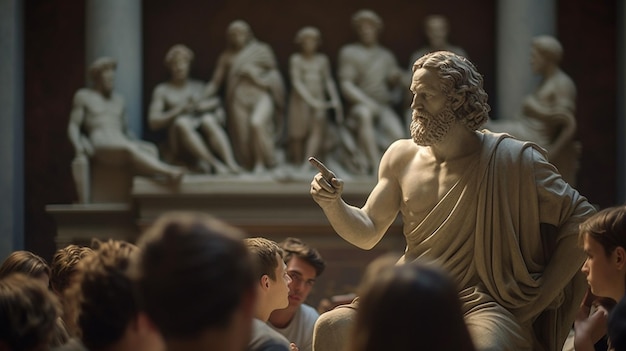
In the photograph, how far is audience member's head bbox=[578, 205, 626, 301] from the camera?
5.34 meters

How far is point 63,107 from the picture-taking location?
1504 centimetres

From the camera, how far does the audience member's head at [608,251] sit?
5.34 m

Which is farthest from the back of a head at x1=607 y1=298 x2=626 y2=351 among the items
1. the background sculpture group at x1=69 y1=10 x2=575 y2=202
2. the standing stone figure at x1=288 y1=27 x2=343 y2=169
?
the standing stone figure at x1=288 y1=27 x2=343 y2=169

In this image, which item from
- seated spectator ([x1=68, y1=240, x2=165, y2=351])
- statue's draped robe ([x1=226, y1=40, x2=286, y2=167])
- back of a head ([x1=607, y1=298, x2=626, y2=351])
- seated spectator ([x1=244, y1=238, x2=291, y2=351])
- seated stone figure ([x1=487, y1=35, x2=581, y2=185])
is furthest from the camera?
statue's draped robe ([x1=226, y1=40, x2=286, y2=167])

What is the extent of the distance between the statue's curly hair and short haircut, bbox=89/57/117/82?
25.9 ft

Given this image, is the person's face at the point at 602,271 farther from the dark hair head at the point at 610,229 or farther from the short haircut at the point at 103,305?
the short haircut at the point at 103,305

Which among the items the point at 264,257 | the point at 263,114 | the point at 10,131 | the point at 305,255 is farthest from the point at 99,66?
the point at 264,257

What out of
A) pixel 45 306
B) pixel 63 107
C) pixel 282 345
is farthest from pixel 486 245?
pixel 63 107

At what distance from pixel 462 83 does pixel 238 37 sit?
7.92 meters

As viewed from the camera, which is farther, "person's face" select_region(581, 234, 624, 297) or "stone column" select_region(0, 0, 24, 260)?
"stone column" select_region(0, 0, 24, 260)

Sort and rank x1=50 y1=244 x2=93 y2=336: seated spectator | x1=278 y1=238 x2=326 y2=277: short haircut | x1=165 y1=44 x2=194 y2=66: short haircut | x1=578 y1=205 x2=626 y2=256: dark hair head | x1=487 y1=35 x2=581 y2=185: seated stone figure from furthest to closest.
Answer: x1=165 y1=44 x2=194 y2=66: short haircut
x1=487 y1=35 x2=581 y2=185: seated stone figure
x1=278 y1=238 x2=326 y2=277: short haircut
x1=50 y1=244 x2=93 y2=336: seated spectator
x1=578 y1=205 x2=626 y2=256: dark hair head

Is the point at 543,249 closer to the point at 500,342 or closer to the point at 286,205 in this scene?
the point at 500,342

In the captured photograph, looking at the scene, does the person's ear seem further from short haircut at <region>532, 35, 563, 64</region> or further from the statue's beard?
short haircut at <region>532, 35, 563, 64</region>

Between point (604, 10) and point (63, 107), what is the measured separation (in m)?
6.17
